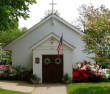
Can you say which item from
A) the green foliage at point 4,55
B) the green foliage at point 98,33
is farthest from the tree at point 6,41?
the green foliage at point 98,33

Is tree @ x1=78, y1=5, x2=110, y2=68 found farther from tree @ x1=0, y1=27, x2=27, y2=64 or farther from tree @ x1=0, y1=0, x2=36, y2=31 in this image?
tree @ x1=0, y1=27, x2=27, y2=64

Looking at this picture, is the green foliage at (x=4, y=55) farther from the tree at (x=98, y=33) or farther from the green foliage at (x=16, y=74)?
the tree at (x=98, y=33)

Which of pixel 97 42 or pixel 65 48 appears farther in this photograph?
pixel 65 48

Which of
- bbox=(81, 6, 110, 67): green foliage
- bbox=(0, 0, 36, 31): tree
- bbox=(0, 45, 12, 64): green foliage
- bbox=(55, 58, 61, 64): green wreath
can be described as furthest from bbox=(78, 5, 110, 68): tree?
bbox=(0, 45, 12, 64): green foliage

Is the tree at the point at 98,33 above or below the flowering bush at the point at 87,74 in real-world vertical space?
above

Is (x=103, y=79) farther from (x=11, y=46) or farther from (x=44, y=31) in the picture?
(x=11, y=46)

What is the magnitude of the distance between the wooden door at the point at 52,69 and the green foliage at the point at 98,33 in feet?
12.4

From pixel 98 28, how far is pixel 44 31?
24.6 feet

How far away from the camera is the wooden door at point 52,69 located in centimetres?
1548

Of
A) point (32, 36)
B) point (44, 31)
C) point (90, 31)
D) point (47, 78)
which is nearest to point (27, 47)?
point (32, 36)

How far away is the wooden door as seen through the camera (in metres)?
15.5

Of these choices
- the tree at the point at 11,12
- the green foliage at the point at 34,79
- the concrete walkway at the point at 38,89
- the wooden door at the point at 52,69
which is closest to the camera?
the concrete walkway at the point at 38,89

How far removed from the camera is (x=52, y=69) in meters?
15.7

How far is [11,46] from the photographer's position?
1784cm
